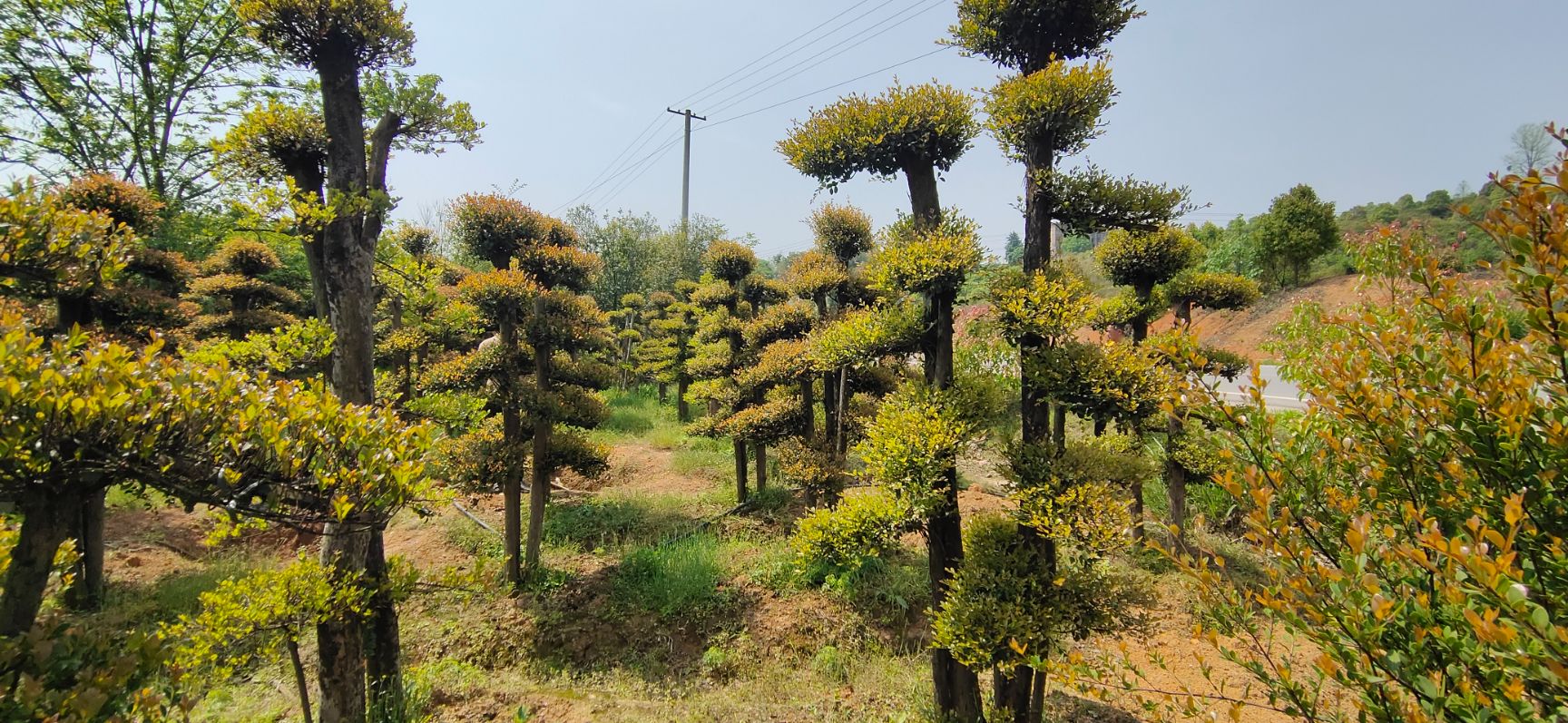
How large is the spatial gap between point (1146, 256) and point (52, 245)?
9.63 meters

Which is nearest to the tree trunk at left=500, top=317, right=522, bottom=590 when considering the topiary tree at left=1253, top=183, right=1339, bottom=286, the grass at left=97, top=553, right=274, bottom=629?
the grass at left=97, top=553, right=274, bottom=629

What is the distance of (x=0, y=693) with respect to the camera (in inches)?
68.2

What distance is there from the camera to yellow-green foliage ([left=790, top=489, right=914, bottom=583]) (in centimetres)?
440

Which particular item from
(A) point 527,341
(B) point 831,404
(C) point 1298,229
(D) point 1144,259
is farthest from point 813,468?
(C) point 1298,229

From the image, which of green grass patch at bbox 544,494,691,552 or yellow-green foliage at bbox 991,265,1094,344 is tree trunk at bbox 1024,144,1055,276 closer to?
yellow-green foliage at bbox 991,265,1094,344

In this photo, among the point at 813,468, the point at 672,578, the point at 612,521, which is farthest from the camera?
the point at 612,521

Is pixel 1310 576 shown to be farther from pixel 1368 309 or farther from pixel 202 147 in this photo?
pixel 202 147

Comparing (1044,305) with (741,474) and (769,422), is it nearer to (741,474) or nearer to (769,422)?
(769,422)

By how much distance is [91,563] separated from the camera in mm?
7059

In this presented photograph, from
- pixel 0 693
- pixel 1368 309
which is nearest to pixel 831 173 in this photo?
pixel 1368 309

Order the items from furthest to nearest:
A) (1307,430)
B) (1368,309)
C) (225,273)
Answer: (225,273) < (1368,309) < (1307,430)

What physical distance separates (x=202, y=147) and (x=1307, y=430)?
75.6 feet

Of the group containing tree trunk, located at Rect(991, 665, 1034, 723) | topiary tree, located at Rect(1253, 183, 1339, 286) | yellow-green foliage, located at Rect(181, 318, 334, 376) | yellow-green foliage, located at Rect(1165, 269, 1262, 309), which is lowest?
tree trunk, located at Rect(991, 665, 1034, 723)

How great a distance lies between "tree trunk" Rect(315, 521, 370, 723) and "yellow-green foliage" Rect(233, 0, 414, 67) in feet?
13.7
